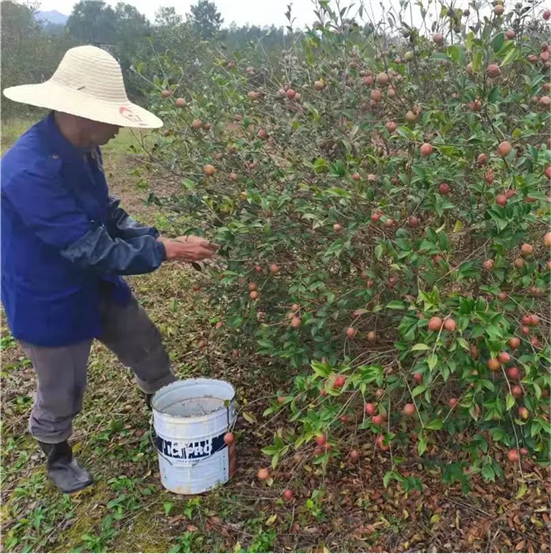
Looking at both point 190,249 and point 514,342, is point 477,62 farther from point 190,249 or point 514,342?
point 190,249

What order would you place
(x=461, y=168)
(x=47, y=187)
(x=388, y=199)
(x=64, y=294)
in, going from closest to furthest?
1. (x=461, y=168)
2. (x=388, y=199)
3. (x=47, y=187)
4. (x=64, y=294)

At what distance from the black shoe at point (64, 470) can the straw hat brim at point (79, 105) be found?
1452 millimetres

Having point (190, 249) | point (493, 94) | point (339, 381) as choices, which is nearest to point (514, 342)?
point (339, 381)

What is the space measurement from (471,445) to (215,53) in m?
2.53

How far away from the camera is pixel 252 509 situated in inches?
101

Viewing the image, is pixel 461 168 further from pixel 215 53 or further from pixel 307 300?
pixel 215 53

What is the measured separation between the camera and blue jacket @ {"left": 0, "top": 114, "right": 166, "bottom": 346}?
2.29m

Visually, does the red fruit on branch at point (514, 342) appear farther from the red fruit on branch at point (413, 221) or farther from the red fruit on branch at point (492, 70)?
the red fruit on branch at point (492, 70)

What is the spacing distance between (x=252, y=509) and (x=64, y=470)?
906 mm

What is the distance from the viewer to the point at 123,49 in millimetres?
32219

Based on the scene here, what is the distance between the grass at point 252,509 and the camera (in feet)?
7.95

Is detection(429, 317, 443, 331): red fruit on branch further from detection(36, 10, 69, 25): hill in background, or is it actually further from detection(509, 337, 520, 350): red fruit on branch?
detection(36, 10, 69, 25): hill in background

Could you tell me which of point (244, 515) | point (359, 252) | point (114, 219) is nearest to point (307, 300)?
point (359, 252)

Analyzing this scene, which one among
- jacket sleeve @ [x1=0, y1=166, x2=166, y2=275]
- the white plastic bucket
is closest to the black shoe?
the white plastic bucket
